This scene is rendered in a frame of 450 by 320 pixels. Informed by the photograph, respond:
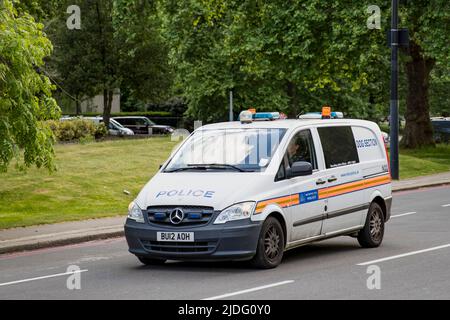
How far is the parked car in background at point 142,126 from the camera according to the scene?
64.6 metres

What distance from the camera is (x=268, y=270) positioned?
12055 millimetres

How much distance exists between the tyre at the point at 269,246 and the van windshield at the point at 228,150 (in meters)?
0.79

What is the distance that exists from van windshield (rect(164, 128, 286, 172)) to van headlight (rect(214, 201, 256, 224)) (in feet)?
2.59

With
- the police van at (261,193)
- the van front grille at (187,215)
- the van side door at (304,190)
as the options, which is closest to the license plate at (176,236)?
the police van at (261,193)

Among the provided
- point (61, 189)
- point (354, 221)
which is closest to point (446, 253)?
point (354, 221)

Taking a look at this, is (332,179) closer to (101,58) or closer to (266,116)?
(266,116)

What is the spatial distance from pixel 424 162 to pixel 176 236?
983 inches

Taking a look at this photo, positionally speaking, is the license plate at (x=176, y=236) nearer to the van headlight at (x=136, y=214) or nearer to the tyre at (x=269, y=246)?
the van headlight at (x=136, y=214)

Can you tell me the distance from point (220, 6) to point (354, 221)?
2861 cm

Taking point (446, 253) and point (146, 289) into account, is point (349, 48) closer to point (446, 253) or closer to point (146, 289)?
point (446, 253)

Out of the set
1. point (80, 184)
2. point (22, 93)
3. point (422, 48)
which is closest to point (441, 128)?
point (422, 48)

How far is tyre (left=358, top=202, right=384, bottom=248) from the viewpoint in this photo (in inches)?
565

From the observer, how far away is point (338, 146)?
14102 mm

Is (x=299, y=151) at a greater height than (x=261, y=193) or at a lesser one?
greater
